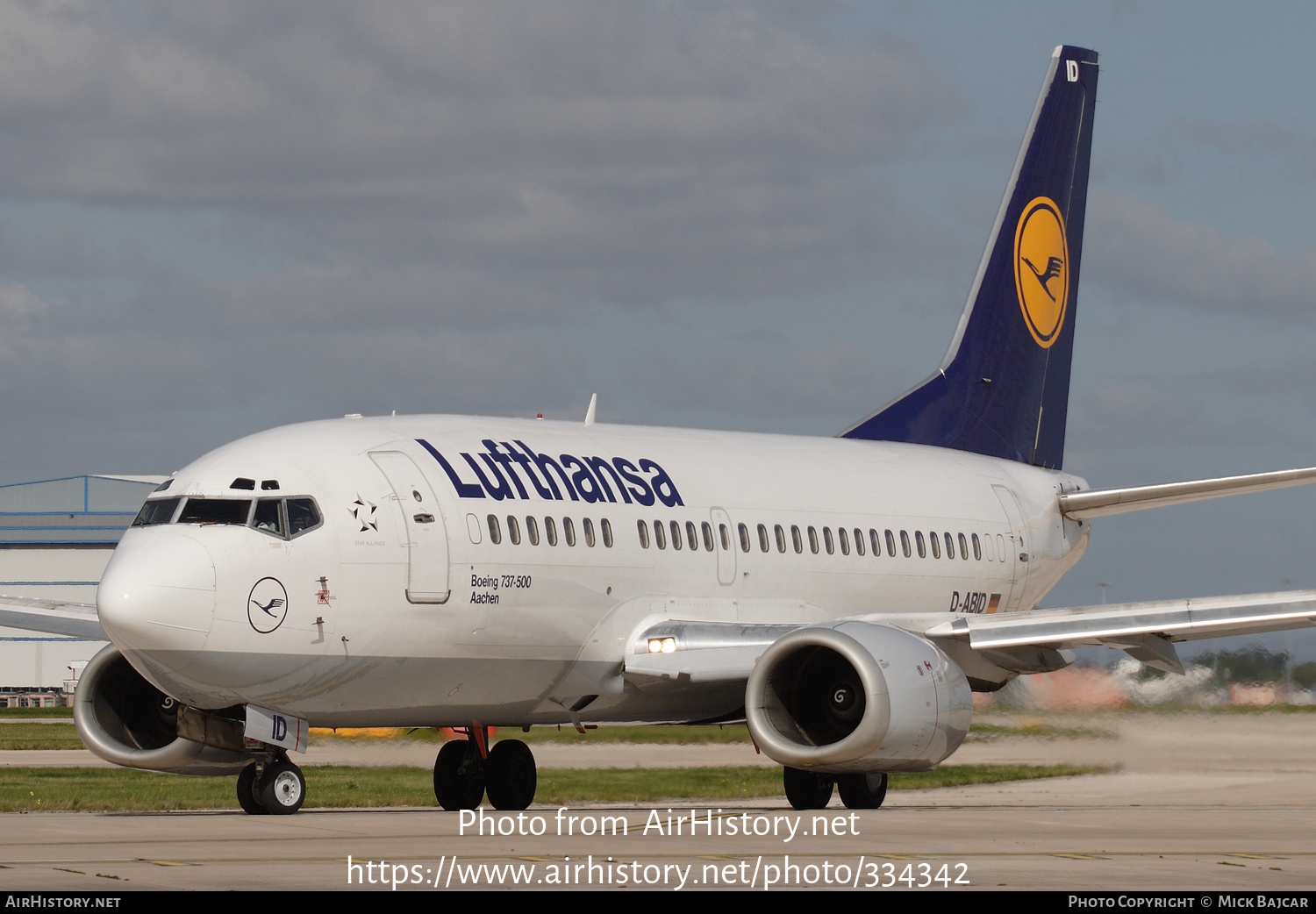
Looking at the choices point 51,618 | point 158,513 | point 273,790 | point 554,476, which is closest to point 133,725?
point 51,618

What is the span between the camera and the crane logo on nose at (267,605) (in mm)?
16859

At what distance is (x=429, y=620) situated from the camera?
18047 millimetres

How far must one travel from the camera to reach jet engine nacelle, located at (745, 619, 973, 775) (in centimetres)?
1794

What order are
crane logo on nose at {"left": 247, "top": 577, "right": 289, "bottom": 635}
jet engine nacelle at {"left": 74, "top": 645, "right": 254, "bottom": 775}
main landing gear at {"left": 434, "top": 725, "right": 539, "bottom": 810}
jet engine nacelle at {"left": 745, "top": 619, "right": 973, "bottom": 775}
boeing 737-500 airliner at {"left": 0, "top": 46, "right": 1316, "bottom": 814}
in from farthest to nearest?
main landing gear at {"left": 434, "top": 725, "right": 539, "bottom": 810}
jet engine nacelle at {"left": 74, "top": 645, "right": 254, "bottom": 775}
jet engine nacelle at {"left": 745, "top": 619, "right": 973, "bottom": 775}
boeing 737-500 airliner at {"left": 0, "top": 46, "right": 1316, "bottom": 814}
crane logo on nose at {"left": 247, "top": 577, "right": 289, "bottom": 635}

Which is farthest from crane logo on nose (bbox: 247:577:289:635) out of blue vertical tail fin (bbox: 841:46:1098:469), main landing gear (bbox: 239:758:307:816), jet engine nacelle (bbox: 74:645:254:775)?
blue vertical tail fin (bbox: 841:46:1098:469)

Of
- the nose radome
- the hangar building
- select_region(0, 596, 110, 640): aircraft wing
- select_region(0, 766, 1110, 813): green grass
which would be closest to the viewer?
the nose radome

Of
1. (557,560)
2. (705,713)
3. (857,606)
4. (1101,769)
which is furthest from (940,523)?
(557,560)

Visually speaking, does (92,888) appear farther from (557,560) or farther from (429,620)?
(557,560)

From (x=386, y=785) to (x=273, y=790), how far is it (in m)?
7.92

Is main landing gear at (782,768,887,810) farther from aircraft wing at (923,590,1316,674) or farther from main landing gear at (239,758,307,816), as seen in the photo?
main landing gear at (239,758,307,816)

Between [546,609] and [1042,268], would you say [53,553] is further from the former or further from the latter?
[546,609]

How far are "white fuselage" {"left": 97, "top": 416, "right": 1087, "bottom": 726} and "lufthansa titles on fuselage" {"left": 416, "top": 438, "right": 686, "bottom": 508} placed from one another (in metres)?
0.03

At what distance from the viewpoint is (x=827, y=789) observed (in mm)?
21141

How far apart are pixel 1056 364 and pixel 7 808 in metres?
17.1
